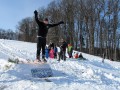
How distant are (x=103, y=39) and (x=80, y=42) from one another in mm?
7723

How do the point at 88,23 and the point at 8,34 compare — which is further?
the point at 8,34

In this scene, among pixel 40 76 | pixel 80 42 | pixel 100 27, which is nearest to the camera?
pixel 40 76

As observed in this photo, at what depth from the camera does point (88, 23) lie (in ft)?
184

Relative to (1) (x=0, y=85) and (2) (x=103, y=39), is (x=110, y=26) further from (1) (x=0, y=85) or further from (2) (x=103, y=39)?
(1) (x=0, y=85)

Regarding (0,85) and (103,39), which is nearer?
(0,85)

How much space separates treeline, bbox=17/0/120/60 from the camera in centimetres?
5238

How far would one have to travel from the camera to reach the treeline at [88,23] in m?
52.4

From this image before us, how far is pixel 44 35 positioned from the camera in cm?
1335

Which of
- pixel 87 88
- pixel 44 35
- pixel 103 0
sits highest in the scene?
pixel 103 0

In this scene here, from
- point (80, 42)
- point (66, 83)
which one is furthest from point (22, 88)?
point (80, 42)

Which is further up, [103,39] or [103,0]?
[103,0]

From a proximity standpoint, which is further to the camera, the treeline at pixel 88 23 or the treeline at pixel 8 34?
the treeline at pixel 8 34

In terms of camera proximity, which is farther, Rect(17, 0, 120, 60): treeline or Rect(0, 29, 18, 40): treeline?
Rect(0, 29, 18, 40): treeline

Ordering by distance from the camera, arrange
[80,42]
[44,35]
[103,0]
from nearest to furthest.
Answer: [44,35]
[103,0]
[80,42]
